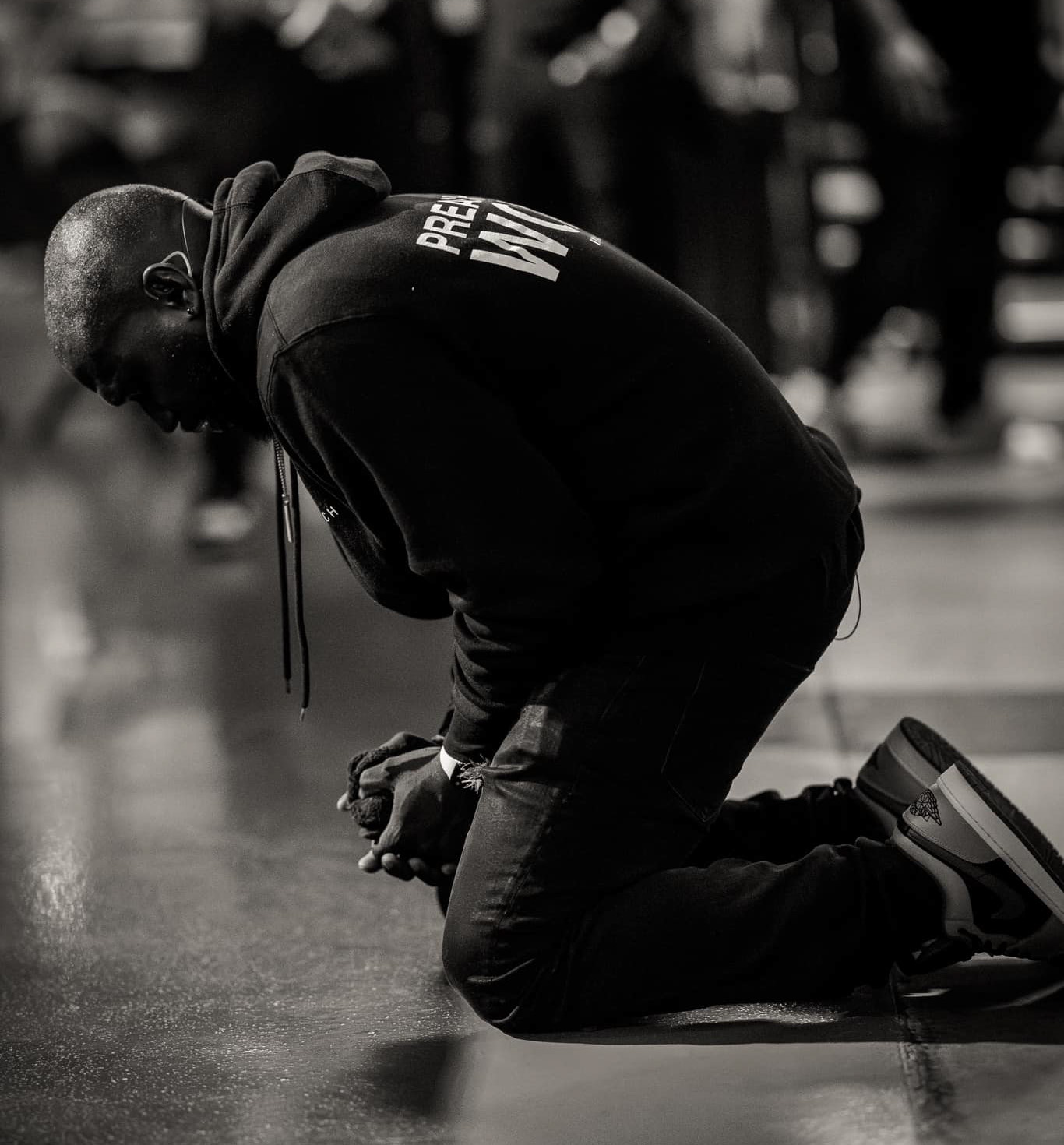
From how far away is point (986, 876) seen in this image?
1.96 meters

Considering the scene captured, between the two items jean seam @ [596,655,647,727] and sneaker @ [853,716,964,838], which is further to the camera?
sneaker @ [853,716,964,838]

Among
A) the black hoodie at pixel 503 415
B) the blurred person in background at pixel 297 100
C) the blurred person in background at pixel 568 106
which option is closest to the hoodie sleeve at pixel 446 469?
the black hoodie at pixel 503 415

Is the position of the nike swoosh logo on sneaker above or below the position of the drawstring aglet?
below

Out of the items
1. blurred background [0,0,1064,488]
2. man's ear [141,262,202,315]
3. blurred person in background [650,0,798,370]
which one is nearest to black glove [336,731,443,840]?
man's ear [141,262,202,315]

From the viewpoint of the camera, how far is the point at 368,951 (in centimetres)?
223

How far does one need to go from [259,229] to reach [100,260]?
187 mm

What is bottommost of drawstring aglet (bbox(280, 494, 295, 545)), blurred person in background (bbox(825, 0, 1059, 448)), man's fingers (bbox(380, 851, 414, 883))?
blurred person in background (bbox(825, 0, 1059, 448))

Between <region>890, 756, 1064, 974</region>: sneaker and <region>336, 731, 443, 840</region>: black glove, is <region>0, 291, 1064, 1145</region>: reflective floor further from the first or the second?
<region>336, 731, 443, 840</region>: black glove

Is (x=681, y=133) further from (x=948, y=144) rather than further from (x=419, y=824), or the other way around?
(x=419, y=824)

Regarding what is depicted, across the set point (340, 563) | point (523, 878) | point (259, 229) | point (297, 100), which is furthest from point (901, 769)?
point (297, 100)

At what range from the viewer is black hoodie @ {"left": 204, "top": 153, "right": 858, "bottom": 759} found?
184cm

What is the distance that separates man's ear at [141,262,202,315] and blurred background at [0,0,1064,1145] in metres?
0.82

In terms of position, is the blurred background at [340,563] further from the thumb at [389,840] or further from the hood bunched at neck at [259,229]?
the hood bunched at neck at [259,229]

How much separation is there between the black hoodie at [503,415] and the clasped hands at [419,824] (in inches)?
3.1
